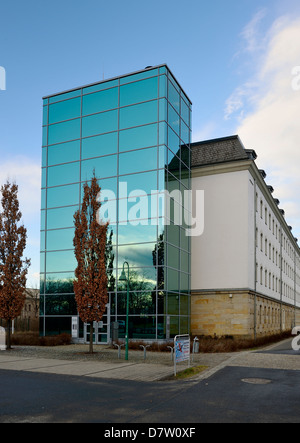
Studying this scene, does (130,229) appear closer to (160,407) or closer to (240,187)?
(240,187)

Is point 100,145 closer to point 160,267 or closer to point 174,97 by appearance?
point 174,97

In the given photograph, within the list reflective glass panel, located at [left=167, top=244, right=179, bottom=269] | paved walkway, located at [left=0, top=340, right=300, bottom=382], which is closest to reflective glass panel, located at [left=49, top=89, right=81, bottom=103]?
reflective glass panel, located at [left=167, top=244, right=179, bottom=269]

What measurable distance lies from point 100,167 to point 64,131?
14.1 ft

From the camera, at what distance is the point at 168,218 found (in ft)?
87.9

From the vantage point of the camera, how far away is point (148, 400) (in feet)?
32.2

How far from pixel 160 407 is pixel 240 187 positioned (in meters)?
22.6

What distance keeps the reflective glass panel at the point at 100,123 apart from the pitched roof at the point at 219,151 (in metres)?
6.39

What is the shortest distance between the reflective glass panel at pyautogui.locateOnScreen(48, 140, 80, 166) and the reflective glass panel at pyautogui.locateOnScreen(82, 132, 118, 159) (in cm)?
62

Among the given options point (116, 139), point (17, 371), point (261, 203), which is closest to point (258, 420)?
point (17, 371)

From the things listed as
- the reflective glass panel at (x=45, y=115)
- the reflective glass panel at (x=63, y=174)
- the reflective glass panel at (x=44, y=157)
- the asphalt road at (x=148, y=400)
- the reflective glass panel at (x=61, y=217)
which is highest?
the reflective glass panel at (x=45, y=115)

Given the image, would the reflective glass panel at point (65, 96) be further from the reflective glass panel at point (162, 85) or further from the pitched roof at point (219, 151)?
the pitched roof at point (219, 151)

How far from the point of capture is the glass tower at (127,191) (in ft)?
86.1

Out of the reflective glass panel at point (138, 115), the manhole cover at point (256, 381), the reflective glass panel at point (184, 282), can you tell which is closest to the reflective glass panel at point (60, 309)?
the reflective glass panel at point (184, 282)

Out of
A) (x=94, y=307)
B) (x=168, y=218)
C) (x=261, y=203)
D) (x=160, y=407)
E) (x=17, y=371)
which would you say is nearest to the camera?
(x=160, y=407)
